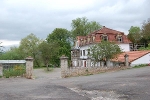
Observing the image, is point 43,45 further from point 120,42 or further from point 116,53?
point 116,53

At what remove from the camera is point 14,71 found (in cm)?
2414

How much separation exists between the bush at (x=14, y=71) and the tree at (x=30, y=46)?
43555 mm

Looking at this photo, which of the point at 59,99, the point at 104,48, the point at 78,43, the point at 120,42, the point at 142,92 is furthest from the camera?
the point at 78,43

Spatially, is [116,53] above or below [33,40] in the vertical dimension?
below

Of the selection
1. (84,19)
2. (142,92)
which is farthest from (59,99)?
(84,19)

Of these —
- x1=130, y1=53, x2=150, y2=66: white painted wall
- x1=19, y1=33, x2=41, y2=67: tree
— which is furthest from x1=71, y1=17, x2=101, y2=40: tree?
x1=130, y1=53, x2=150, y2=66: white painted wall

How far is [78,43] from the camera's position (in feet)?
196

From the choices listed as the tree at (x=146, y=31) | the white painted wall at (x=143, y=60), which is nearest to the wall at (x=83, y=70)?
the white painted wall at (x=143, y=60)

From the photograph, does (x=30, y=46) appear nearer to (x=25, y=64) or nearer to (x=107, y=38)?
(x=107, y=38)

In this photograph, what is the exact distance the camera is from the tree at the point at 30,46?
2699 inches

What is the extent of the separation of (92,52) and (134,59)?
6243mm

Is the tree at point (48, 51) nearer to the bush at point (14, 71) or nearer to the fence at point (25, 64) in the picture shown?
the fence at point (25, 64)

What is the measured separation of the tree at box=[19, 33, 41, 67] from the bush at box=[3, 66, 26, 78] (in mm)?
43555

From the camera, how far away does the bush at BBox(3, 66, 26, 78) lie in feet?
78.2
